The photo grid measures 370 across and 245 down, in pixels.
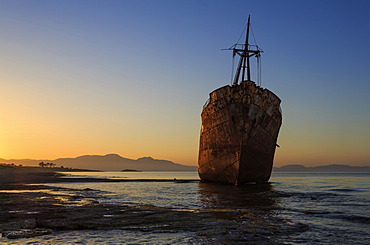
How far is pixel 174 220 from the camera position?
955 cm

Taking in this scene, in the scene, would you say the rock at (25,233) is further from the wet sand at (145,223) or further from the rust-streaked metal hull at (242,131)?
the rust-streaked metal hull at (242,131)

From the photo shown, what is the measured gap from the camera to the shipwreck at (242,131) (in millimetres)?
26672

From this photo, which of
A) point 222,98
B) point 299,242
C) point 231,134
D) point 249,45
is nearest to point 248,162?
point 231,134

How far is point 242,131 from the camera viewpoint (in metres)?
26.4

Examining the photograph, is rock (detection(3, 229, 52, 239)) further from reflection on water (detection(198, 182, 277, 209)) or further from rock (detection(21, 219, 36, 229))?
reflection on water (detection(198, 182, 277, 209))

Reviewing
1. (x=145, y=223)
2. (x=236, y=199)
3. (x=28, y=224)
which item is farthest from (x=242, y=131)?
(x=28, y=224)

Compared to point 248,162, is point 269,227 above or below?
below

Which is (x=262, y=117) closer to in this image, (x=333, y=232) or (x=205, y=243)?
(x=333, y=232)

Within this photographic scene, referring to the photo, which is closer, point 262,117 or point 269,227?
point 269,227

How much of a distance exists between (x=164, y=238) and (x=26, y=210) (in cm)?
622

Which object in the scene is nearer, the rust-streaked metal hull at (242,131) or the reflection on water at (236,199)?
the reflection on water at (236,199)

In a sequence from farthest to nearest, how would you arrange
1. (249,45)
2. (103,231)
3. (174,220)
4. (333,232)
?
1. (249,45)
2. (174,220)
3. (333,232)
4. (103,231)

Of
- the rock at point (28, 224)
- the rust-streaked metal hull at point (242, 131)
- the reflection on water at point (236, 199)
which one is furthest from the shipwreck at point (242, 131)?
the rock at point (28, 224)

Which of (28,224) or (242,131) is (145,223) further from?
(242,131)
